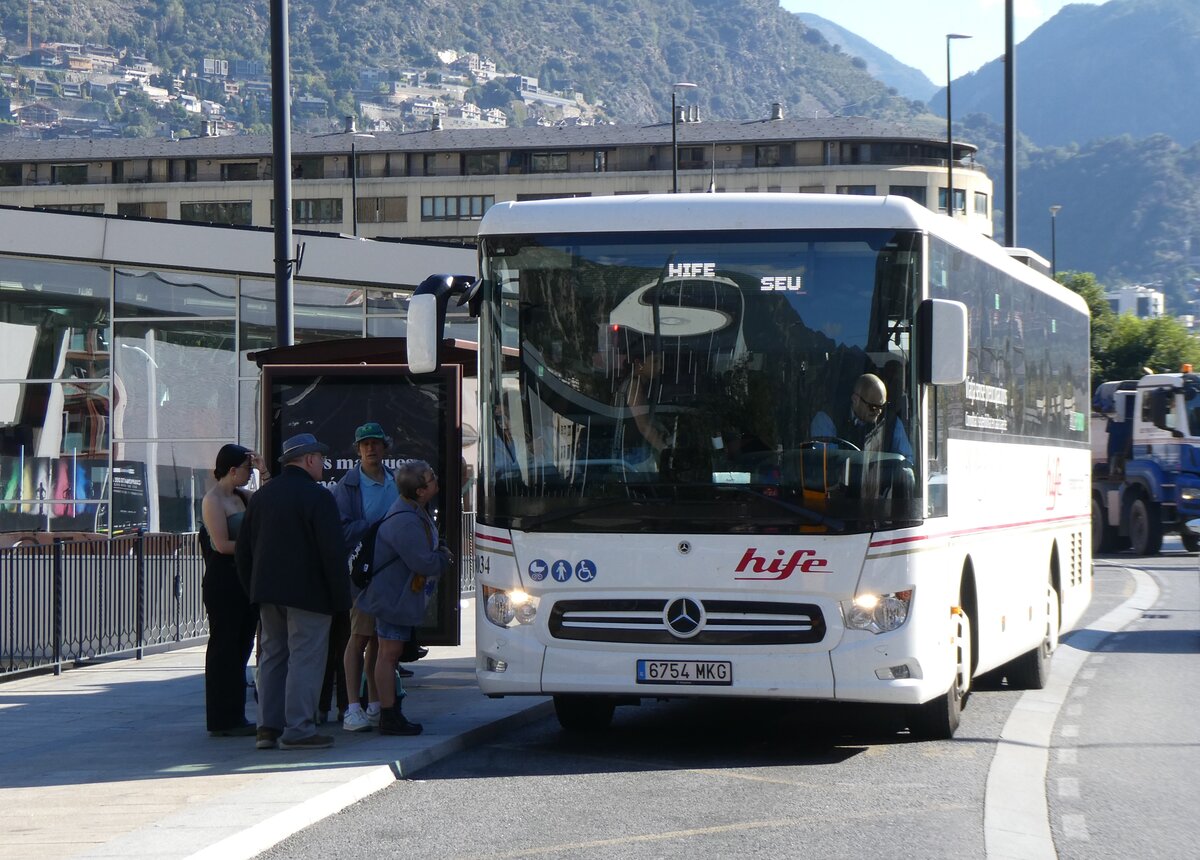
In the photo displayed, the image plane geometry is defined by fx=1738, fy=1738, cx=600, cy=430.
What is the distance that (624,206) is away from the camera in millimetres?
10102

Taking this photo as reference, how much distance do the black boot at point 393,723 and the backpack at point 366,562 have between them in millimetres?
769

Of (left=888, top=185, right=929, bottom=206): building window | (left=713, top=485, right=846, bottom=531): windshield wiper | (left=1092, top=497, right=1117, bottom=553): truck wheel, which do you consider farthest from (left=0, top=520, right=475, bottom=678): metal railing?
(left=888, top=185, right=929, bottom=206): building window

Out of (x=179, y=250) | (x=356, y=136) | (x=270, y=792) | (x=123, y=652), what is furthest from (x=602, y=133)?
(x=270, y=792)

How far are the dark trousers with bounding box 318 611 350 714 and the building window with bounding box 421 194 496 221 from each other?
91851mm

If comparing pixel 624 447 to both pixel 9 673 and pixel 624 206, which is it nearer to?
pixel 624 206

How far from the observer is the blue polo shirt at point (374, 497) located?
36.2ft

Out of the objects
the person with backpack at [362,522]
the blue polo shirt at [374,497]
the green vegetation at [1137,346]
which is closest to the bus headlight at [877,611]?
the person with backpack at [362,522]

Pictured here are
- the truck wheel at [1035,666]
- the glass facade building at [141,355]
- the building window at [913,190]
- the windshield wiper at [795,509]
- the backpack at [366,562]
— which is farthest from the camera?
the building window at [913,190]

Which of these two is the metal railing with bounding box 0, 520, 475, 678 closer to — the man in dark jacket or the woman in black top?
the woman in black top

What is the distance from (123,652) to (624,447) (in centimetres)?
800

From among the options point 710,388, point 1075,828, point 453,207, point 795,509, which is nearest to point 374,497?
point 710,388

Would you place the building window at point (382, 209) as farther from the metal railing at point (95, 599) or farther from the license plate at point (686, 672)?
the license plate at point (686, 672)

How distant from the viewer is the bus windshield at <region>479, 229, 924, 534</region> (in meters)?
9.52

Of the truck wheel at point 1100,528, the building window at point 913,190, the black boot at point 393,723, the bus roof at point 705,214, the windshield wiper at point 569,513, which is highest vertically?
the building window at point 913,190
